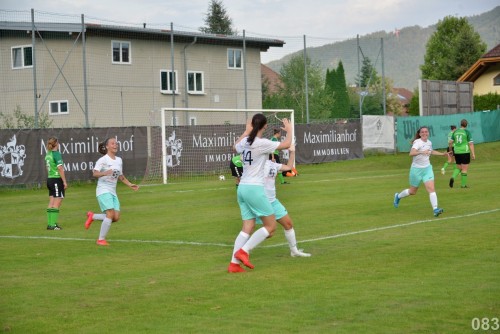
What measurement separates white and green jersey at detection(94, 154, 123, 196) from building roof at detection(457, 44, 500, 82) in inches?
2251

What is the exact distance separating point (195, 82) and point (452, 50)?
169 ft

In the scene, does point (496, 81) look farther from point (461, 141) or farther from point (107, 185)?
point (107, 185)

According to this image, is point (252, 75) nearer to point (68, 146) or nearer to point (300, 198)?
point (68, 146)

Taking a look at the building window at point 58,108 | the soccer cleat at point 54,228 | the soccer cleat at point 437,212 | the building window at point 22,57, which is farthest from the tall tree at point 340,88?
the soccer cleat at point 54,228

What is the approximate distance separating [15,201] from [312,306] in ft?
68.6

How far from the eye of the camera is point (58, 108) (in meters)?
48.6

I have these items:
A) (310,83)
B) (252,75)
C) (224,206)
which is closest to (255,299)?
(224,206)

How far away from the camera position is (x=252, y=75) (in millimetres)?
59500

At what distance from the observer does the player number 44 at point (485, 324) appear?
8109 millimetres

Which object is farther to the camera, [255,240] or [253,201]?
[255,240]

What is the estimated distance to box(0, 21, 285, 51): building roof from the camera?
42.9 metres

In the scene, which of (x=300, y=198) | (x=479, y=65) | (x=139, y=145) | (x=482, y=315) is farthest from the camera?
(x=479, y=65)

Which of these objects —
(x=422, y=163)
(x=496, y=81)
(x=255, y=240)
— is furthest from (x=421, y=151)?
(x=496, y=81)

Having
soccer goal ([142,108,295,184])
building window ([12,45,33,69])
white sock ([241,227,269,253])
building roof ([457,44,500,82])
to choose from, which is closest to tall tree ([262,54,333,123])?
building roof ([457,44,500,82])
